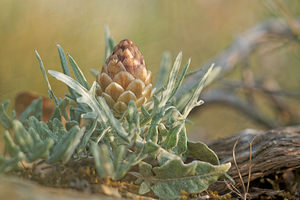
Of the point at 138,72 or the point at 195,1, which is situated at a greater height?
the point at 195,1

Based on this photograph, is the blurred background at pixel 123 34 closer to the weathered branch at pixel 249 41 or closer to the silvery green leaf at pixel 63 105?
the weathered branch at pixel 249 41

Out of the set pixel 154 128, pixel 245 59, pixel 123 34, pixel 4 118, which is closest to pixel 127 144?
pixel 154 128

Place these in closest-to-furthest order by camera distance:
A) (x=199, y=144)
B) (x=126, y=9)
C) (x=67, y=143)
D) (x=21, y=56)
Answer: (x=67, y=143) → (x=199, y=144) → (x=21, y=56) → (x=126, y=9)

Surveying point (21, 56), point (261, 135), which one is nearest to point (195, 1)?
point (21, 56)

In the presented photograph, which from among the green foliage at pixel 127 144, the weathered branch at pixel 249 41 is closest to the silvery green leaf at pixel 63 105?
the green foliage at pixel 127 144

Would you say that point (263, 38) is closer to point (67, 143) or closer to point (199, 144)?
point (199, 144)

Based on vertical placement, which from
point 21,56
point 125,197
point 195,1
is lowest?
point 125,197

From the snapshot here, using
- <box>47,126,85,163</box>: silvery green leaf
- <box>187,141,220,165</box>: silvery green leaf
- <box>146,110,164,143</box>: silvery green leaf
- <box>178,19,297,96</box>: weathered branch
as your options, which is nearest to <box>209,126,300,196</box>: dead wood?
<box>187,141,220,165</box>: silvery green leaf
